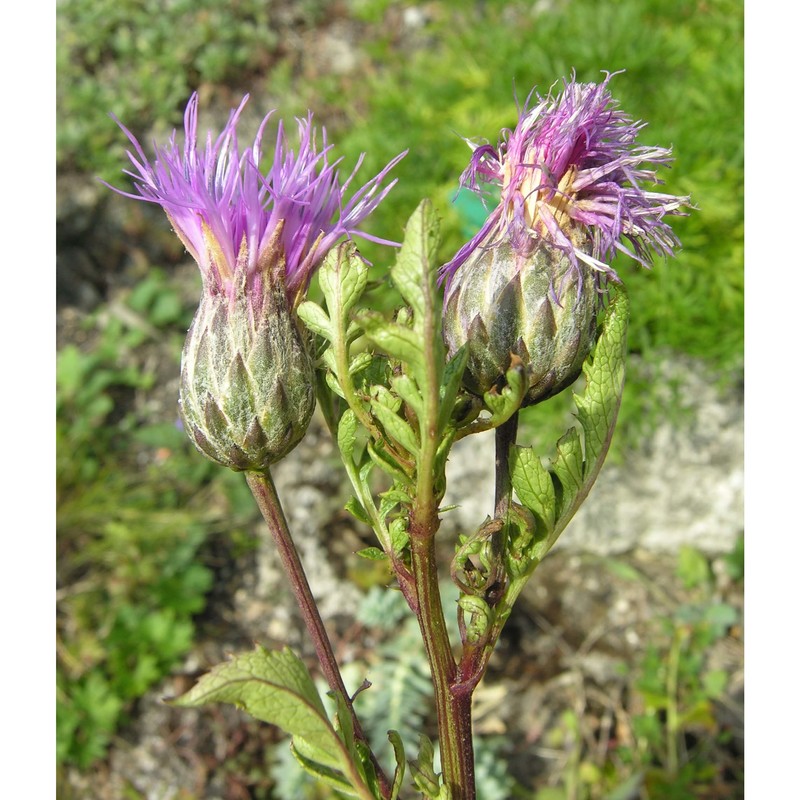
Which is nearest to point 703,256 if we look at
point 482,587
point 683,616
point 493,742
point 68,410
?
point 683,616

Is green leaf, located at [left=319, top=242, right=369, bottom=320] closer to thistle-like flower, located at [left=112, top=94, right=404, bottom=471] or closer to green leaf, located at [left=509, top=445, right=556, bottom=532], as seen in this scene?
thistle-like flower, located at [left=112, top=94, right=404, bottom=471]

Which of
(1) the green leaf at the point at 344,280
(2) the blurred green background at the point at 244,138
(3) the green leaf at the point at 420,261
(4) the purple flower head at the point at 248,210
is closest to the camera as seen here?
(3) the green leaf at the point at 420,261

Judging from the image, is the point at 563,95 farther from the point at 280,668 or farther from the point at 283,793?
the point at 283,793

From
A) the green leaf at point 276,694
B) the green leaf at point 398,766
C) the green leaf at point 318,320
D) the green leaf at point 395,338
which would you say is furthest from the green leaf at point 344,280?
the green leaf at point 398,766

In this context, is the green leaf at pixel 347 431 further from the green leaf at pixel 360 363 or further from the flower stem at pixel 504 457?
the flower stem at pixel 504 457

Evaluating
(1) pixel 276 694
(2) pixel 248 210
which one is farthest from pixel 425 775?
(2) pixel 248 210

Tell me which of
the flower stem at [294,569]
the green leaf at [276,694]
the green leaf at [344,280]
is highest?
the green leaf at [344,280]

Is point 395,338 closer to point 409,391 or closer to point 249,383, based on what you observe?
point 409,391
